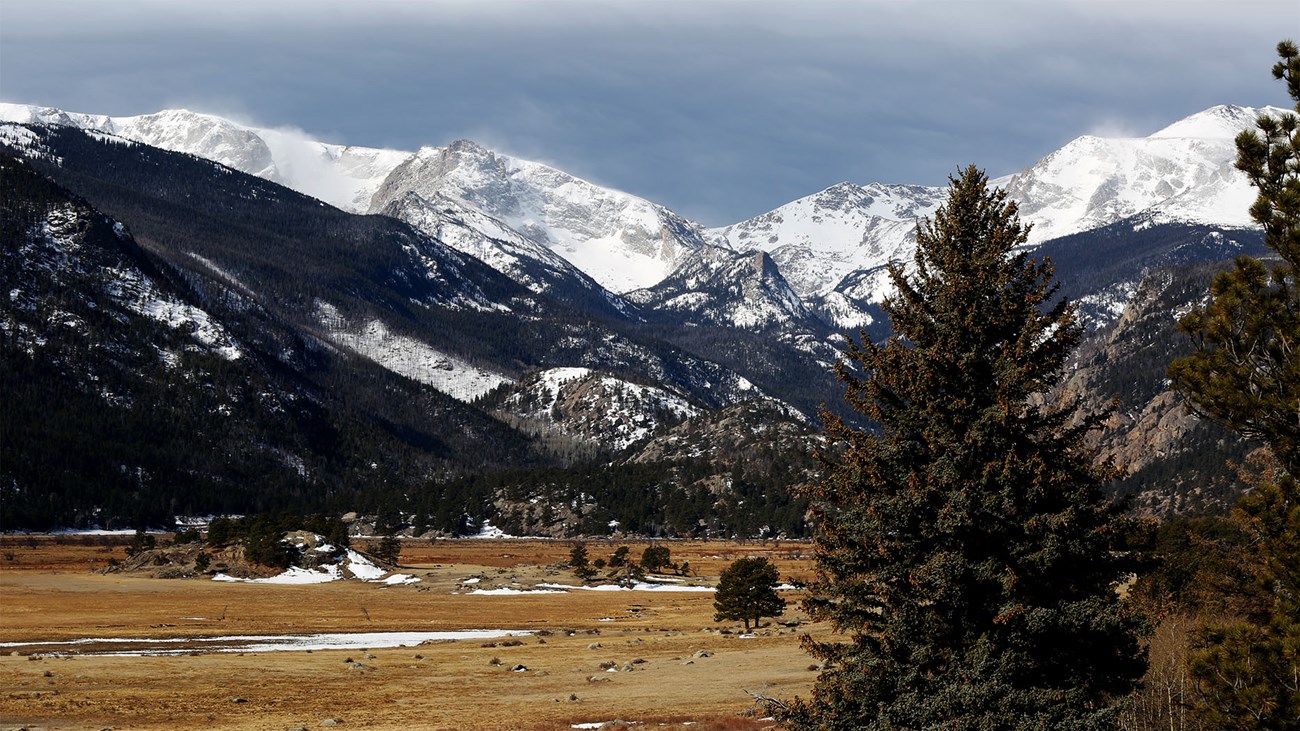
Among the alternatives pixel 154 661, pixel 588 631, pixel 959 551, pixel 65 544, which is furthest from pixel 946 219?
pixel 65 544

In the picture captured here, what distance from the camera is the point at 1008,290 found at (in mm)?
25078

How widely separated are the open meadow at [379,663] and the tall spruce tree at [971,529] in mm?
12713

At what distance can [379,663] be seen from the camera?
56.7 m

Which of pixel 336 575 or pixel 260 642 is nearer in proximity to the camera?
pixel 260 642

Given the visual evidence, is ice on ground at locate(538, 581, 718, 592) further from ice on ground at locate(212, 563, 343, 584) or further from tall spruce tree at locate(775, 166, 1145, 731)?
tall spruce tree at locate(775, 166, 1145, 731)

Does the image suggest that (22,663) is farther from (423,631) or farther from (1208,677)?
(1208,677)

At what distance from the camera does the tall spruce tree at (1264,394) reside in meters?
16.9

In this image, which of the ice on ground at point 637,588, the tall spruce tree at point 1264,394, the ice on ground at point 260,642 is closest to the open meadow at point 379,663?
the ice on ground at point 260,642

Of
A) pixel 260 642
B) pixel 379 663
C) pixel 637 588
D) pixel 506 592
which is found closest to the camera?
pixel 379 663

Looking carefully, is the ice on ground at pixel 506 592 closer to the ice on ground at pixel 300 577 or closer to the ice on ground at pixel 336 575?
the ice on ground at pixel 336 575

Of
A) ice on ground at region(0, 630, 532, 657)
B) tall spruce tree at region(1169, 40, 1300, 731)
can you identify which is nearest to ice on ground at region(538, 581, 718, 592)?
ice on ground at region(0, 630, 532, 657)

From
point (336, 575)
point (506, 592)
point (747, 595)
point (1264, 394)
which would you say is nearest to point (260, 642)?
point (747, 595)

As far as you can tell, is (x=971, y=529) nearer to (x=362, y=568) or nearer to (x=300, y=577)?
(x=300, y=577)

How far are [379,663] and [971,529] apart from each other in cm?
4134
